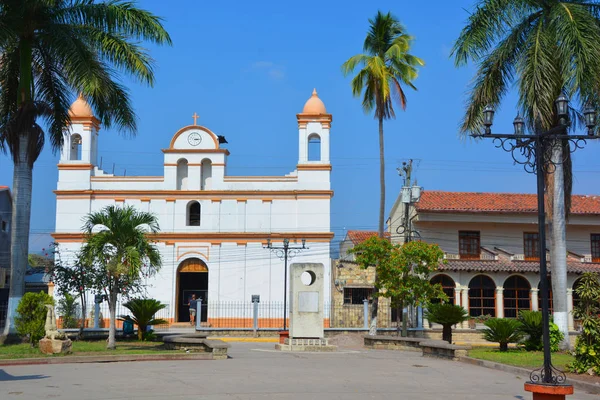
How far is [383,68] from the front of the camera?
2947 cm

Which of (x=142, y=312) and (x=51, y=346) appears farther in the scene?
(x=142, y=312)

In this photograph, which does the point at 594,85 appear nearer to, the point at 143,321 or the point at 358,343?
the point at 358,343

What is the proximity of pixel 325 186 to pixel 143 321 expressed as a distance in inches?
679

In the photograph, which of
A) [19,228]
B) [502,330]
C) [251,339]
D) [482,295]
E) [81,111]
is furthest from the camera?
[81,111]

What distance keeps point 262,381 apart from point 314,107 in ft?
91.9

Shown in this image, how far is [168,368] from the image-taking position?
1450cm

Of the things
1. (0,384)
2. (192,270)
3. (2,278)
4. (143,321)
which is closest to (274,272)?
(192,270)

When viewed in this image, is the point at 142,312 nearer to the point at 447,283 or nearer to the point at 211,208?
the point at 211,208

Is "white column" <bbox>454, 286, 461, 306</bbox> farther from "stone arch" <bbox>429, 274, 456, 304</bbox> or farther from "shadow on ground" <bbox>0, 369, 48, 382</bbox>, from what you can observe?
"shadow on ground" <bbox>0, 369, 48, 382</bbox>

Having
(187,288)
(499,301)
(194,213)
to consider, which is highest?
(194,213)

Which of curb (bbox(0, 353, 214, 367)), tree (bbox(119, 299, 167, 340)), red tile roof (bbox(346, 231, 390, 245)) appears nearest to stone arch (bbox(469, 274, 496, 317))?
red tile roof (bbox(346, 231, 390, 245))

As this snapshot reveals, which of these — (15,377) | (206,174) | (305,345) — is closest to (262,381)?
(15,377)

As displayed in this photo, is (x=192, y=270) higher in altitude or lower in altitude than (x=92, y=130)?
lower

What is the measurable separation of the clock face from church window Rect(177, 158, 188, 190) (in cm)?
106
